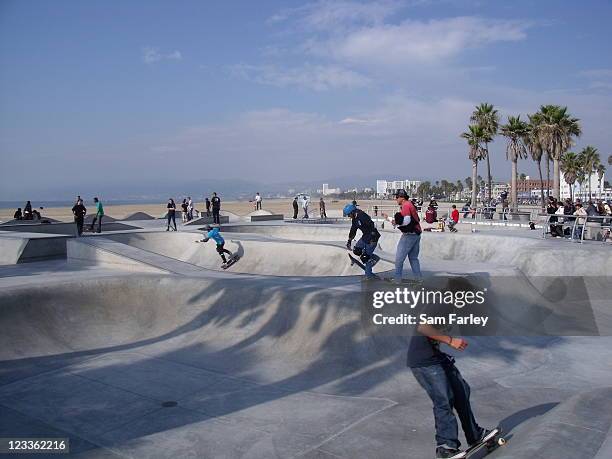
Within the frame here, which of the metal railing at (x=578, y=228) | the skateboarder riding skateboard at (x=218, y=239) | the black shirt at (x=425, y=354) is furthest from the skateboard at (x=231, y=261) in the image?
the black shirt at (x=425, y=354)

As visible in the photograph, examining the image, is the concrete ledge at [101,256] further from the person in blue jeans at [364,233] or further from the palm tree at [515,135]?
the palm tree at [515,135]

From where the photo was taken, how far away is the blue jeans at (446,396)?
4117mm

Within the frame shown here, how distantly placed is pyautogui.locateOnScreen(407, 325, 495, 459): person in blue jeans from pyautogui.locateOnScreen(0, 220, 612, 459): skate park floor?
398mm

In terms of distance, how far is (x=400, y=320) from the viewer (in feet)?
26.5

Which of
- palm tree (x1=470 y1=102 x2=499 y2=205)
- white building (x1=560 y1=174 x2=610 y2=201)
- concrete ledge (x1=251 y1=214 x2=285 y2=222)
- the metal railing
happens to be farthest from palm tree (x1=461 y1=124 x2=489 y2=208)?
white building (x1=560 y1=174 x2=610 y2=201)

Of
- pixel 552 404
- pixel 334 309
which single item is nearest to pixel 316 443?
pixel 552 404

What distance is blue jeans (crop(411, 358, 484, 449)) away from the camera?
4.12 meters

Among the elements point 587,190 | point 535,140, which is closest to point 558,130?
point 535,140

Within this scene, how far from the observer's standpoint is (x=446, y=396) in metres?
4.10

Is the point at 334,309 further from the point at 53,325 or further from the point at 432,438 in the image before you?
the point at 53,325

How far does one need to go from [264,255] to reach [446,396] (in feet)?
41.0

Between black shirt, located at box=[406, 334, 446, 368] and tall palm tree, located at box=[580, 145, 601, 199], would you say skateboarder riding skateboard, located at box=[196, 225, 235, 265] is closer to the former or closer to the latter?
black shirt, located at box=[406, 334, 446, 368]

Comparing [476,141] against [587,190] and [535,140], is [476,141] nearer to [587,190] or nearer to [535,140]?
[535,140]

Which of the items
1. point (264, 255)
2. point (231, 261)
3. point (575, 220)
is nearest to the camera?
point (575, 220)
